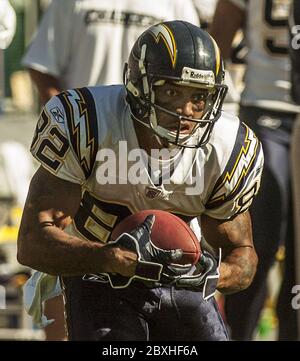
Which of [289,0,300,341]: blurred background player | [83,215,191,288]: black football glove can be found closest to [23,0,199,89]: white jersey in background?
[289,0,300,341]: blurred background player

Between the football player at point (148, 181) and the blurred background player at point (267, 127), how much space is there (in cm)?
114

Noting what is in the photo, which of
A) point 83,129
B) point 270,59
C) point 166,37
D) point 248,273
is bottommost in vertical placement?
point 248,273

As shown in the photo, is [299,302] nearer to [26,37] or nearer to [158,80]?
[158,80]

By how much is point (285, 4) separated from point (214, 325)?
176 cm

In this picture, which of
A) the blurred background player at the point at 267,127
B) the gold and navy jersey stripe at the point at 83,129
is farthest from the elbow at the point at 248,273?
the blurred background player at the point at 267,127

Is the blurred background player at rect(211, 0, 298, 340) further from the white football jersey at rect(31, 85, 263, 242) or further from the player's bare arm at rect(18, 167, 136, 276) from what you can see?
the player's bare arm at rect(18, 167, 136, 276)

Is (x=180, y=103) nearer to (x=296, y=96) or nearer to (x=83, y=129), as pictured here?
(x=83, y=129)

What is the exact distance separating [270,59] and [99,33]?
2.28 feet

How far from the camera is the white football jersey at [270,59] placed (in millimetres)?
6188

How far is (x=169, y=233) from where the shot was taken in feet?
15.3

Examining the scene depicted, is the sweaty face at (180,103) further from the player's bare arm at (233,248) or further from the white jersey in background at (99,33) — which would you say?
the white jersey in background at (99,33)

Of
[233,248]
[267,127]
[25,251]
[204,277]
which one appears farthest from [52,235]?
[267,127]
